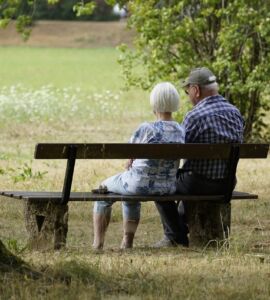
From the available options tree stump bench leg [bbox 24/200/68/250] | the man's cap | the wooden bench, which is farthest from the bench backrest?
the man's cap

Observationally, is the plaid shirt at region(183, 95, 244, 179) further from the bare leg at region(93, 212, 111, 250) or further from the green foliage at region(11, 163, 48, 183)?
the green foliage at region(11, 163, 48, 183)

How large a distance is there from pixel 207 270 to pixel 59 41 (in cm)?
6516

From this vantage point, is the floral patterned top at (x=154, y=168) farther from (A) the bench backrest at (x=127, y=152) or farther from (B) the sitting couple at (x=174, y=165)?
(A) the bench backrest at (x=127, y=152)

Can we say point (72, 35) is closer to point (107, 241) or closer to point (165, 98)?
point (107, 241)

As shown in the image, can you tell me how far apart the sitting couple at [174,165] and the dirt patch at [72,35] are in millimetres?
59954

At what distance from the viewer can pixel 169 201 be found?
935cm

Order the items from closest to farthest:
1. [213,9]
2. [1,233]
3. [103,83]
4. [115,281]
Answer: [115,281], [1,233], [213,9], [103,83]

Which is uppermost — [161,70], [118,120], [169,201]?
[169,201]

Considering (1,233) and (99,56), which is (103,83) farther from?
(1,233)

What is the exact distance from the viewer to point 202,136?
9.42m

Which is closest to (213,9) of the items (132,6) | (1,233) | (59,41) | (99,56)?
(132,6)

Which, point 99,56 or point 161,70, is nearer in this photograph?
point 161,70

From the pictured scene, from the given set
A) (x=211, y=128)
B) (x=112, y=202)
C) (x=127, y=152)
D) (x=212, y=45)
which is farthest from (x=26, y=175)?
(x=212, y=45)

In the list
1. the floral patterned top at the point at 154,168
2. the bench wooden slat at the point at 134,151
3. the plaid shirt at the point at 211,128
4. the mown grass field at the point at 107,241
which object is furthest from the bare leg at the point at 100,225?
the plaid shirt at the point at 211,128
